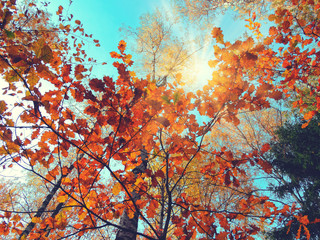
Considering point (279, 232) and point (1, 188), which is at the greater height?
point (1, 188)

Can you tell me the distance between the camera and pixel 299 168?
18.0 ft

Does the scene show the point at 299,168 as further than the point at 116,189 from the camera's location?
Yes

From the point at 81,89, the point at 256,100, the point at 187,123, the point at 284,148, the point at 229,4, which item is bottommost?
the point at 256,100

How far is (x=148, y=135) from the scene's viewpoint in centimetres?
153

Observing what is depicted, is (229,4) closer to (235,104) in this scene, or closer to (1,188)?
(235,104)

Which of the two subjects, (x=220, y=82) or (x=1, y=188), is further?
(x=1, y=188)

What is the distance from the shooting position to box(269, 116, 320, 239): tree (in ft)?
15.3

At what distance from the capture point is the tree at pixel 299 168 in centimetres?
468

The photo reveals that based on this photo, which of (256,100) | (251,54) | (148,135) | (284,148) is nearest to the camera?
(251,54)

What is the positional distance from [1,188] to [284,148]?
1990cm

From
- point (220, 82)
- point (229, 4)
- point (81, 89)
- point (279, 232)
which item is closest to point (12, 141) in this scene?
point (81, 89)

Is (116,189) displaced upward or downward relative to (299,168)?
downward

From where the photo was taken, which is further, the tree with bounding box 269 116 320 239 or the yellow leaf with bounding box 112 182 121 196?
the tree with bounding box 269 116 320 239

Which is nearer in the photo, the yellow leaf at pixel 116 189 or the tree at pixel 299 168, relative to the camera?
the yellow leaf at pixel 116 189
